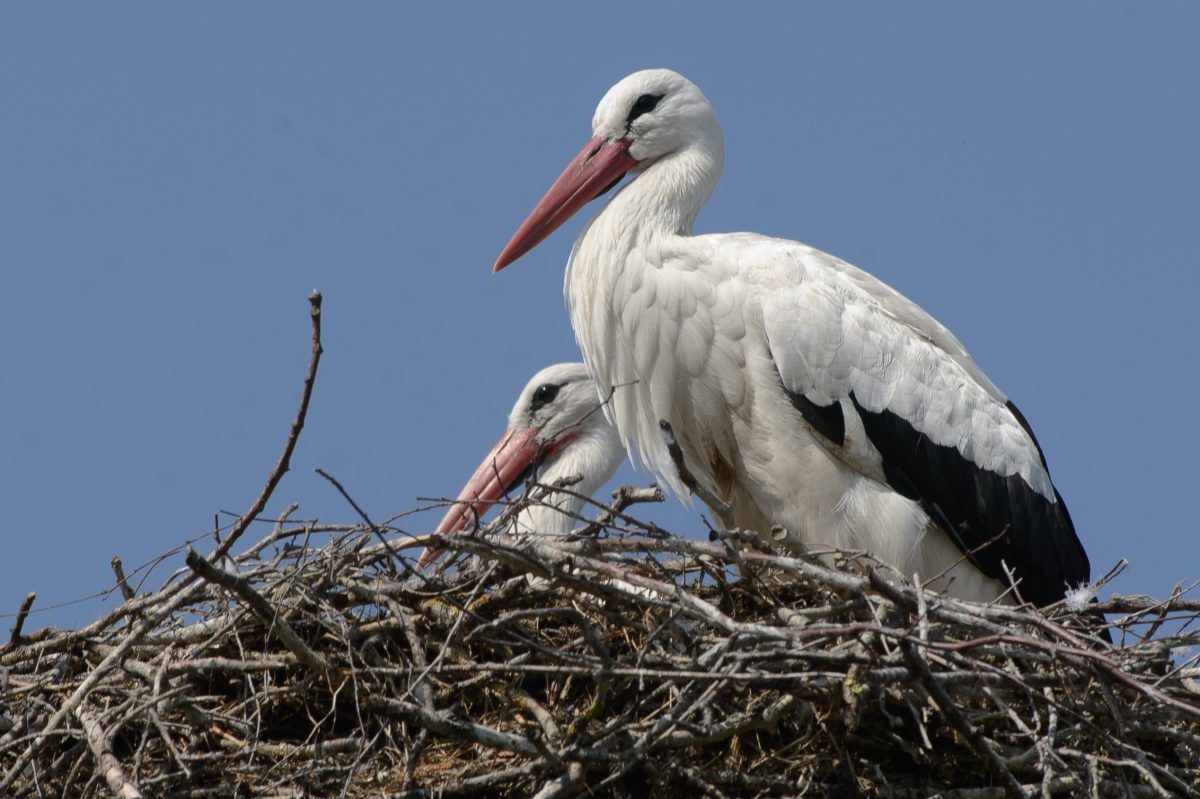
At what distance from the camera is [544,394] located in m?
7.10

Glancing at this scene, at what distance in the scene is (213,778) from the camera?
4152mm

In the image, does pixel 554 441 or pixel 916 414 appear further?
pixel 554 441

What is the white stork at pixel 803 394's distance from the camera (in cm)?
524

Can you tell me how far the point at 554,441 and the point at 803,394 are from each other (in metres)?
1.88

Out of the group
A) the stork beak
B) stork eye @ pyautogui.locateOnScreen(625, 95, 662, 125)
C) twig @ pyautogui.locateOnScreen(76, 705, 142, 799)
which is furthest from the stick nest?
stork eye @ pyautogui.locateOnScreen(625, 95, 662, 125)

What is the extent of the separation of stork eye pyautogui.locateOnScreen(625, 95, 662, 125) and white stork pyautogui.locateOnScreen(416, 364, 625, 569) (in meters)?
1.28

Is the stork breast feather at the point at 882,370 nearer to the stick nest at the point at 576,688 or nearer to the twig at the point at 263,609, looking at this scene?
the stick nest at the point at 576,688

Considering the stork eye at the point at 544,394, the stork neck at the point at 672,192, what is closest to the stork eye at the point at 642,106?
the stork neck at the point at 672,192

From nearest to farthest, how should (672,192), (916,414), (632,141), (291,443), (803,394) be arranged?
(291,443)
(803,394)
(916,414)
(672,192)
(632,141)

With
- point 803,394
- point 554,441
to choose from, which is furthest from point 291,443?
point 554,441

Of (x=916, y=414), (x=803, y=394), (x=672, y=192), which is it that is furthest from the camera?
(x=672, y=192)

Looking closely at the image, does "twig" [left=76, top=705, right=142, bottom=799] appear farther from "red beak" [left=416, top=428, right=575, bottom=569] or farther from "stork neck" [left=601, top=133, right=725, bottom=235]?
"red beak" [left=416, top=428, right=575, bottom=569]

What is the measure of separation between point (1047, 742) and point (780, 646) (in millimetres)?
581

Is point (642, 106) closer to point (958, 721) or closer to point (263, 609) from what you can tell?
point (263, 609)
